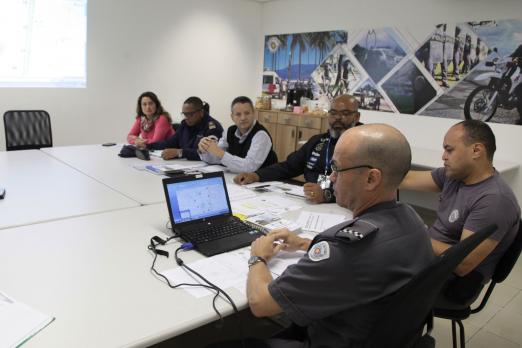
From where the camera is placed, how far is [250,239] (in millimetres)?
1803

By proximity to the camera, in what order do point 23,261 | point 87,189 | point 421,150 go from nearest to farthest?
point 23,261 → point 87,189 → point 421,150

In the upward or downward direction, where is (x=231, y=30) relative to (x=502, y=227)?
upward

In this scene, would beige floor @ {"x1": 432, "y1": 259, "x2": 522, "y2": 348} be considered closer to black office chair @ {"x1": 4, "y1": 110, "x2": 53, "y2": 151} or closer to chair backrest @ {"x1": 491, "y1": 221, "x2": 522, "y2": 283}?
chair backrest @ {"x1": 491, "y1": 221, "x2": 522, "y2": 283}

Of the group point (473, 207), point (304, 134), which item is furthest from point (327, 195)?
point (304, 134)

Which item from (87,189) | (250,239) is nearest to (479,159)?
(250,239)

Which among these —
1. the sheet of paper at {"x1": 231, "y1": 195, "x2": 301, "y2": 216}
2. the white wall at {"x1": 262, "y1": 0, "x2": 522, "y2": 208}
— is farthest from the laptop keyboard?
the white wall at {"x1": 262, "y1": 0, "x2": 522, "y2": 208}

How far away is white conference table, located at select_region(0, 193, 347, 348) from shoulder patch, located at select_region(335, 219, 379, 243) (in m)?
0.43

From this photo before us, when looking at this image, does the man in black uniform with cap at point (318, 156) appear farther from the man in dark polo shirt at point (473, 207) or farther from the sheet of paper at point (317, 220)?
the man in dark polo shirt at point (473, 207)

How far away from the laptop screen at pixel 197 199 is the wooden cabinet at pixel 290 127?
348 cm

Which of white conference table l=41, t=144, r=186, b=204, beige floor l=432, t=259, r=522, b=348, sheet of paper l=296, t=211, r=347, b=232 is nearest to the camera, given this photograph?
sheet of paper l=296, t=211, r=347, b=232

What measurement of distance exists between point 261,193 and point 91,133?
11.7 feet

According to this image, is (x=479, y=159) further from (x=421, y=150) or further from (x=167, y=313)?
(x=421, y=150)

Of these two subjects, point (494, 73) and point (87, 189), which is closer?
point (87, 189)

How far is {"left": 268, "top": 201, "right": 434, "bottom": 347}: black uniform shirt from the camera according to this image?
108 centimetres
